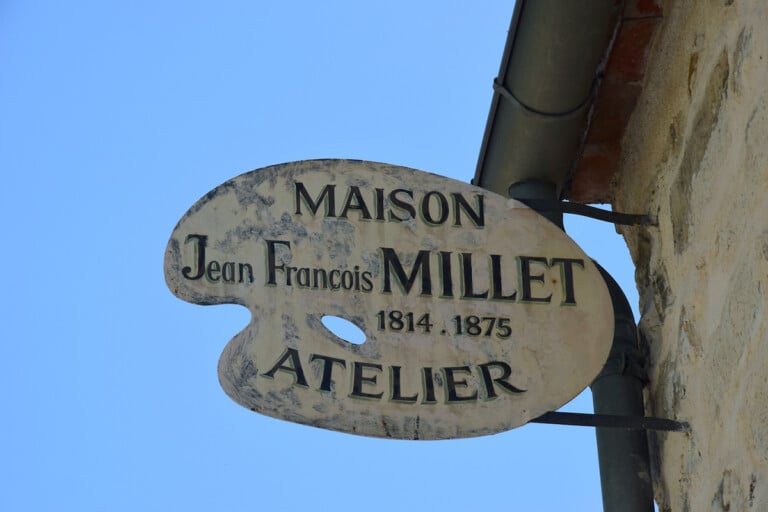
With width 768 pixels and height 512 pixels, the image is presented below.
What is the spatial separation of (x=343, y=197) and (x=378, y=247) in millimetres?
127

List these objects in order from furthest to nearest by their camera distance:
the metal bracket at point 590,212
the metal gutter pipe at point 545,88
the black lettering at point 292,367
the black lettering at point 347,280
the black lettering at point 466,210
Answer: the metal bracket at point 590,212, the metal gutter pipe at point 545,88, the black lettering at point 466,210, the black lettering at point 347,280, the black lettering at point 292,367

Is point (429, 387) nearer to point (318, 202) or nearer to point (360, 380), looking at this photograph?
point (360, 380)

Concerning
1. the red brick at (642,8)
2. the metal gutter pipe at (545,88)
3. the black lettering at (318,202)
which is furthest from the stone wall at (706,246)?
the black lettering at (318,202)

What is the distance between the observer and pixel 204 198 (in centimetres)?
273

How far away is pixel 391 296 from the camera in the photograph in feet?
8.84

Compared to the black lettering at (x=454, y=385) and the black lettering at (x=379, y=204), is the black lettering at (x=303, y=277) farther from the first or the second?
the black lettering at (x=454, y=385)

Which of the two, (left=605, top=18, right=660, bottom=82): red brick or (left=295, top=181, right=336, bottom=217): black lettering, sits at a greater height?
(left=605, top=18, right=660, bottom=82): red brick

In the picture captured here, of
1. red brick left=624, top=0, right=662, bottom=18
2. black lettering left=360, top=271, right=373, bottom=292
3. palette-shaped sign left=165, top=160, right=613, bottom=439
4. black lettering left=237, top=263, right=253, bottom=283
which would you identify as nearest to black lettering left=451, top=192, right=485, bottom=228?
palette-shaped sign left=165, top=160, right=613, bottom=439

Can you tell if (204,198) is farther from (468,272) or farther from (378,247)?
(468,272)

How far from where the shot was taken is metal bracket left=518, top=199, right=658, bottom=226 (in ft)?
9.93

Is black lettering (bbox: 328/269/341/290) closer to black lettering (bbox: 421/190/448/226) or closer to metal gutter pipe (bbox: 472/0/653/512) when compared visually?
black lettering (bbox: 421/190/448/226)

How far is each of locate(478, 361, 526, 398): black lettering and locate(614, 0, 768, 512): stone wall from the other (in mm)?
362

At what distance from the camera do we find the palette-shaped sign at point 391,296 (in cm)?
259

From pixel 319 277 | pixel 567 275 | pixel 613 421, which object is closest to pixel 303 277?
A: pixel 319 277
